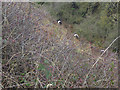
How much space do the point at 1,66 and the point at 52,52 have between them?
825 millimetres

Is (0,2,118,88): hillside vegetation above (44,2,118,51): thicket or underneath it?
underneath

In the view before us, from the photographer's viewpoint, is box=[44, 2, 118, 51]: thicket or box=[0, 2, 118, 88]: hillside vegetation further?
box=[44, 2, 118, 51]: thicket

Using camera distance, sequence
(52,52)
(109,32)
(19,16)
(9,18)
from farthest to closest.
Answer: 1. (109,32)
2. (19,16)
3. (9,18)
4. (52,52)

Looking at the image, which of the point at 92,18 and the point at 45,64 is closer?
the point at 45,64

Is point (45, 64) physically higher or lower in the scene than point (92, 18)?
lower

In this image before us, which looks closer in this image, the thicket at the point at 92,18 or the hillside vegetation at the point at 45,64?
the hillside vegetation at the point at 45,64

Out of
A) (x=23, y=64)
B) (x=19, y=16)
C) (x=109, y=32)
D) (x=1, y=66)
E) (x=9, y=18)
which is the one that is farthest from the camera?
(x=109, y=32)

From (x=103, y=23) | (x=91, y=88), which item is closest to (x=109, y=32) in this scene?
(x=103, y=23)

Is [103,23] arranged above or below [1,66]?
above

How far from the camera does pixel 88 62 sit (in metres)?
2.58

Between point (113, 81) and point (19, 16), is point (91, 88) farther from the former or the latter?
point (19, 16)

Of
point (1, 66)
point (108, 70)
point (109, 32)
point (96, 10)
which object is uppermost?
point (96, 10)

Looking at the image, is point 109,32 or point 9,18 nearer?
point 9,18

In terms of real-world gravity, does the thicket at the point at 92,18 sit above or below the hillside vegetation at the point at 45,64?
above
